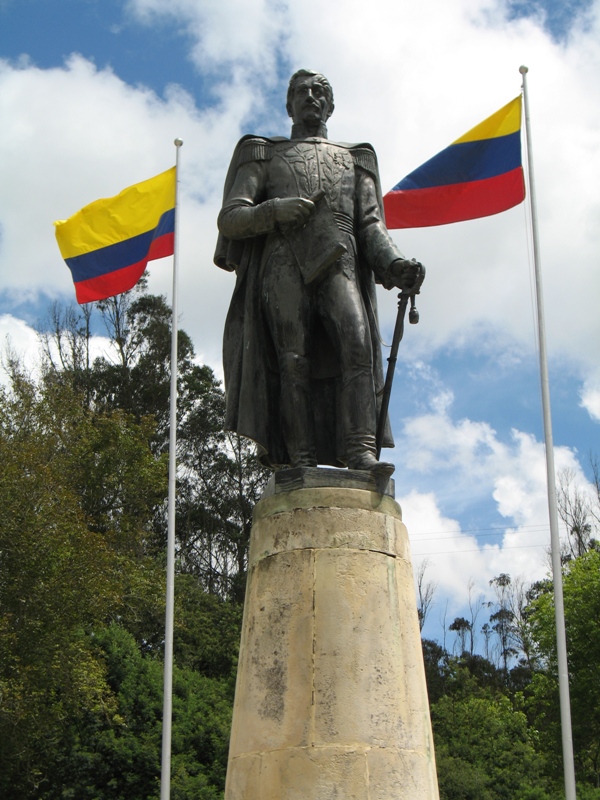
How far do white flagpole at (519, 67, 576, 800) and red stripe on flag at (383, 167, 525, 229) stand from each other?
1109 mm

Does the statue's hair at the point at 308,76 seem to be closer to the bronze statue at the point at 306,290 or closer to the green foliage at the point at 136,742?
the bronze statue at the point at 306,290

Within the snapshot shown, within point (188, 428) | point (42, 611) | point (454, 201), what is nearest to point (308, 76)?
point (454, 201)

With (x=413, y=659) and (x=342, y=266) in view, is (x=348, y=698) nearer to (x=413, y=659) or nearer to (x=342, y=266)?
(x=413, y=659)

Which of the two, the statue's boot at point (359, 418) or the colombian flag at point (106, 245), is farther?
the colombian flag at point (106, 245)

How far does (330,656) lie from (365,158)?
3.47 m

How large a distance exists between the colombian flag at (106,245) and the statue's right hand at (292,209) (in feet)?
32.8

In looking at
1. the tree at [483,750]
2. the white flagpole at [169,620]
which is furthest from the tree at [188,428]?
the white flagpole at [169,620]

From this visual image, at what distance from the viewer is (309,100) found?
287 inches

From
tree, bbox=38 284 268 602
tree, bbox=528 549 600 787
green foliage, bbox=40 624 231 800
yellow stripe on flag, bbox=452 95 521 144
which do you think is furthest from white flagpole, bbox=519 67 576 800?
tree, bbox=38 284 268 602

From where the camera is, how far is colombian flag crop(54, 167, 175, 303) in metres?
16.6

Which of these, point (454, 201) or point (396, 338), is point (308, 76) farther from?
point (454, 201)

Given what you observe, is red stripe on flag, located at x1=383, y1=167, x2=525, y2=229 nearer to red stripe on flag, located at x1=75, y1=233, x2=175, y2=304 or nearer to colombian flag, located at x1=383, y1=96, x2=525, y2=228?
colombian flag, located at x1=383, y1=96, x2=525, y2=228

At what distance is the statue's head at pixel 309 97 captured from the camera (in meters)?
7.30

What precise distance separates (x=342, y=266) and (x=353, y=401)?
0.93 m
